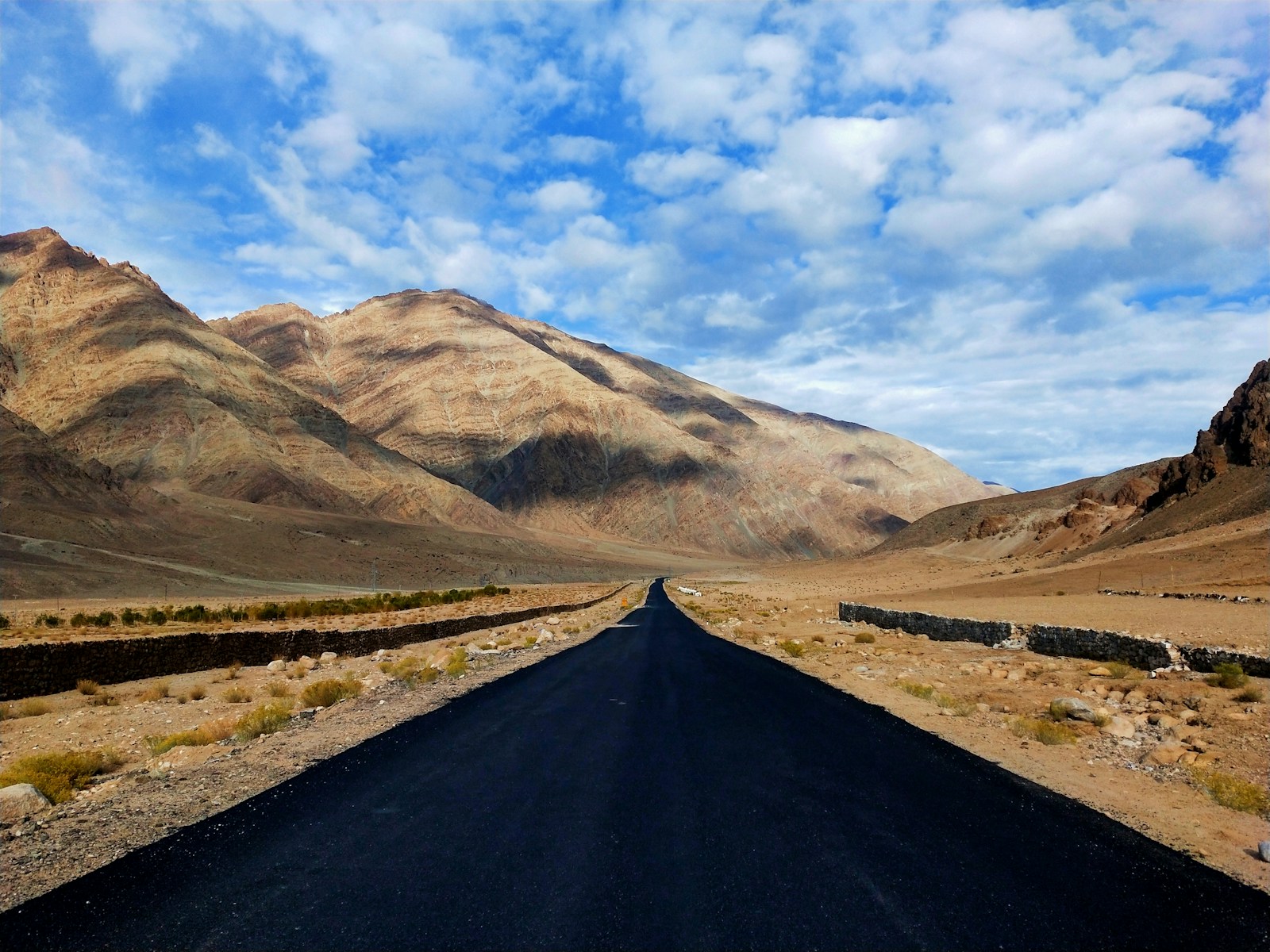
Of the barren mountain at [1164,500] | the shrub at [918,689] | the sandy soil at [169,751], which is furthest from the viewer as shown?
the barren mountain at [1164,500]

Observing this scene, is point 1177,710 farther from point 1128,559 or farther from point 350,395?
point 350,395

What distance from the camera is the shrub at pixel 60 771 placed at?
9070 millimetres

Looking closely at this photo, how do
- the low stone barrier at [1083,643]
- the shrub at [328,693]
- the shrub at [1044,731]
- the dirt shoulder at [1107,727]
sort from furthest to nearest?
the low stone barrier at [1083,643]
the shrub at [328,693]
the shrub at [1044,731]
the dirt shoulder at [1107,727]

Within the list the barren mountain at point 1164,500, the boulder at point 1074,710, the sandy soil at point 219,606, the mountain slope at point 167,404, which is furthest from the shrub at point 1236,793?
the mountain slope at point 167,404

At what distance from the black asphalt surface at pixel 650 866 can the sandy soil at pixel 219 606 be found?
21794 millimetres

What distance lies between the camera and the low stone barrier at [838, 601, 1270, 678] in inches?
627

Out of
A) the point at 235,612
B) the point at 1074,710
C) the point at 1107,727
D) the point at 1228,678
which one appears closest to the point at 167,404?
the point at 235,612

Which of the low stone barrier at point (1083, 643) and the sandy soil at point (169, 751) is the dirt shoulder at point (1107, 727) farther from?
the sandy soil at point (169, 751)

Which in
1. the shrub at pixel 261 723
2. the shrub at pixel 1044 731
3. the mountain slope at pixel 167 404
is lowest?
the shrub at pixel 261 723

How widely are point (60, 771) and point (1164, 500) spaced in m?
71.8

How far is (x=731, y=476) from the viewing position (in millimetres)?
Answer: 188000

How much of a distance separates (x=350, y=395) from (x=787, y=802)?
202m

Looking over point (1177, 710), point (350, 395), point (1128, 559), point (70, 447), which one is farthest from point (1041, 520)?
point (350, 395)

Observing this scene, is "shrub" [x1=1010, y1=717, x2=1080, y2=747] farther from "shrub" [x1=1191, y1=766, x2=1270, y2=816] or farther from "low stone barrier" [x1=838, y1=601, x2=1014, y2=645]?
"low stone barrier" [x1=838, y1=601, x2=1014, y2=645]
